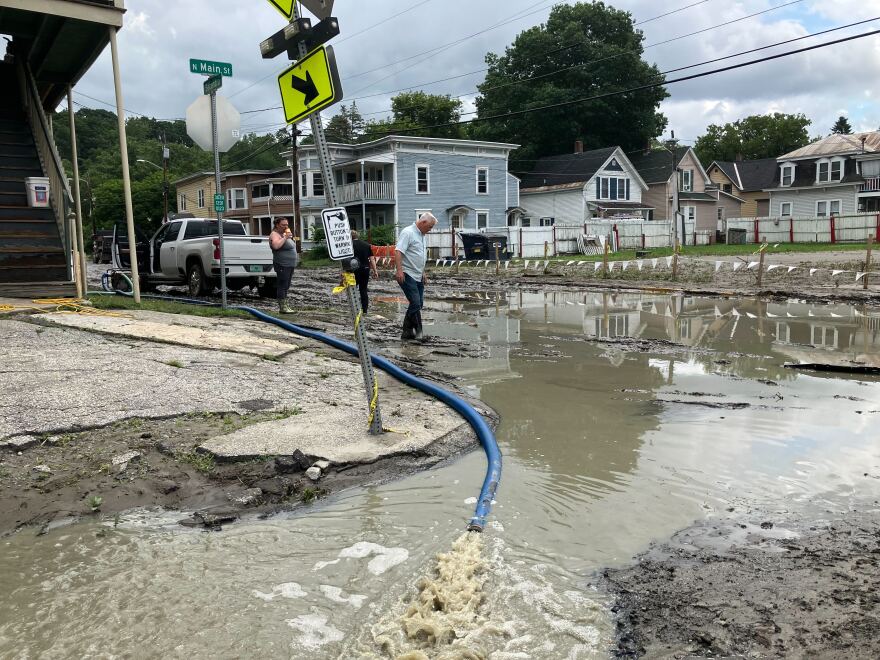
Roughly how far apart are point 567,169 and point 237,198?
2662cm

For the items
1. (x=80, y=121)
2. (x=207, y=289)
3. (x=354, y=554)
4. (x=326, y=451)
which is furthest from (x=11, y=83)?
(x=80, y=121)

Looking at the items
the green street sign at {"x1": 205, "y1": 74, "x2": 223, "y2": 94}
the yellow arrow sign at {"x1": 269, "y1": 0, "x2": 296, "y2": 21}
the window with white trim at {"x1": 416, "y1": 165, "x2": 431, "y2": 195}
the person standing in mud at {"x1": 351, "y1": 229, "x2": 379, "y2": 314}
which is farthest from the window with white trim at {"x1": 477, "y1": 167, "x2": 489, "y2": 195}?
the yellow arrow sign at {"x1": 269, "y1": 0, "x2": 296, "y2": 21}

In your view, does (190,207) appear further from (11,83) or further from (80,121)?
(11,83)

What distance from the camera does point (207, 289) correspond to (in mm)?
15820

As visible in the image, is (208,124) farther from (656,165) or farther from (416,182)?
(656,165)

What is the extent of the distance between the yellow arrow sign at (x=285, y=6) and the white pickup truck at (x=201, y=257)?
9.72 metres

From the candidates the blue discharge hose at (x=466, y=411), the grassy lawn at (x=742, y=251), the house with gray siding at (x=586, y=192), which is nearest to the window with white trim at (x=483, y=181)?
the house with gray siding at (x=586, y=192)

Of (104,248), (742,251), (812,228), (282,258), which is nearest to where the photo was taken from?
(282,258)

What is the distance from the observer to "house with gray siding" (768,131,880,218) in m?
48.7

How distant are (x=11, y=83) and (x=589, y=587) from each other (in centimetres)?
1641

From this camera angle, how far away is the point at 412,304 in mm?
10828

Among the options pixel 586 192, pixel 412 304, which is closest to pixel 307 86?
pixel 412 304

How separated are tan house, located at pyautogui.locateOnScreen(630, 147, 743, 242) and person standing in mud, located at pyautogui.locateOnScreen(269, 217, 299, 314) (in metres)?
47.7

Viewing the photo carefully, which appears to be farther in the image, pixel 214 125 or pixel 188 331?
pixel 214 125
